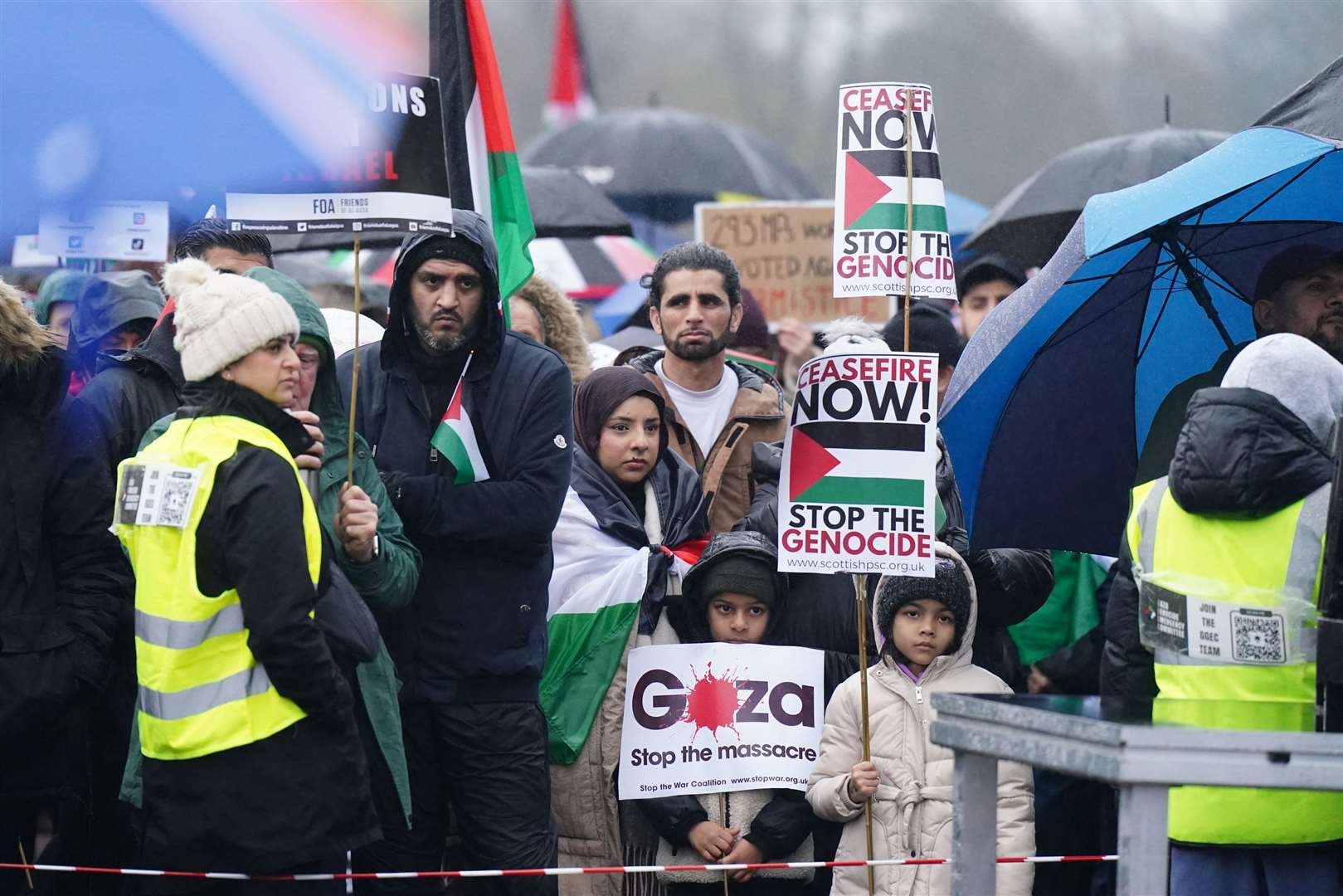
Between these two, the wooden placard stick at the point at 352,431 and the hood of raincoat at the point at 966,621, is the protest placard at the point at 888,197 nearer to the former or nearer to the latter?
the hood of raincoat at the point at 966,621

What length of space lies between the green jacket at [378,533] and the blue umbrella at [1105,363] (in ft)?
6.02

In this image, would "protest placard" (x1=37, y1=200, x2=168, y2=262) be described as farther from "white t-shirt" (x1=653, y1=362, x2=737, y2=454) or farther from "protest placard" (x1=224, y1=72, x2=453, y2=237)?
"protest placard" (x1=224, y1=72, x2=453, y2=237)

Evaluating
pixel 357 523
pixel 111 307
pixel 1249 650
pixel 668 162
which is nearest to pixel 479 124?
pixel 111 307

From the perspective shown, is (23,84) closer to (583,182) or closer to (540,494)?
(540,494)

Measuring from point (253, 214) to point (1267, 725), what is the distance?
306 cm

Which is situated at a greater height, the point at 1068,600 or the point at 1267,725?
the point at 1068,600

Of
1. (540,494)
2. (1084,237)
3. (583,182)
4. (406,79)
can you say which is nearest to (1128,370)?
(1084,237)

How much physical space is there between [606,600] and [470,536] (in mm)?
797

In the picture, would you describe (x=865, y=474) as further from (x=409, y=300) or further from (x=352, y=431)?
(x=352, y=431)

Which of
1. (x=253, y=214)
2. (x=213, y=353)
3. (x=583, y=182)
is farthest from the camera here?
(x=583, y=182)

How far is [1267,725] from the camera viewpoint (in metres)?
3.77

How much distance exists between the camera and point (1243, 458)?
180 inches

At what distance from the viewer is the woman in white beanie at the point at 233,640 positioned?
15.1 feet

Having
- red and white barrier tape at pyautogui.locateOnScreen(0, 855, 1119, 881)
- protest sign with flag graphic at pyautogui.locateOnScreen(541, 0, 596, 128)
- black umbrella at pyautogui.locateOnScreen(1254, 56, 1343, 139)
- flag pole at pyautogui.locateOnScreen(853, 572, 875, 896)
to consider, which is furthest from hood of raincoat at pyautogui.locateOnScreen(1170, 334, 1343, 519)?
protest sign with flag graphic at pyautogui.locateOnScreen(541, 0, 596, 128)
